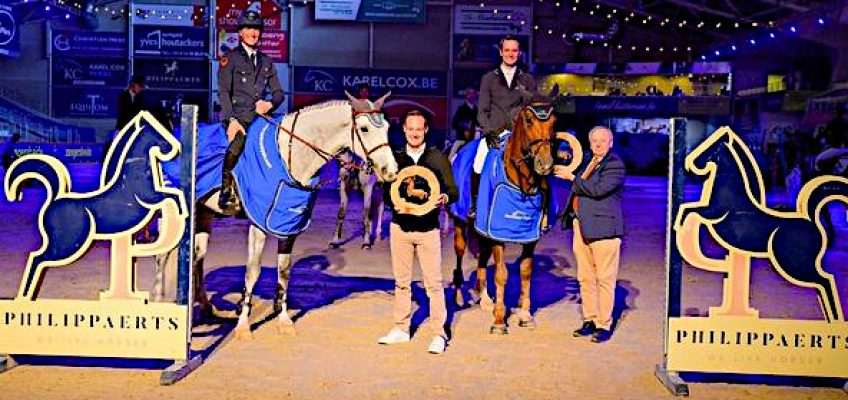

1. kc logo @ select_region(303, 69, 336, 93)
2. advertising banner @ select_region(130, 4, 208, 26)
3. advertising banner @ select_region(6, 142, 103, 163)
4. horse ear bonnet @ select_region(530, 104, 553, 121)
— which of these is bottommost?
advertising banner @ select_region(6, 142, 103, 163)

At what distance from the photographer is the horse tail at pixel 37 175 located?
648 centimetres

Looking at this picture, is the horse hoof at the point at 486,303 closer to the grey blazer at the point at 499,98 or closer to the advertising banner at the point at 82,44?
the grey blazer at the point at 499,98

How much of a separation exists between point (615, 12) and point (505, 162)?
34.5 m

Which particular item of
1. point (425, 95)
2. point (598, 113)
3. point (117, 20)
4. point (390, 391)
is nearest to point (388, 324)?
point (390, 391)

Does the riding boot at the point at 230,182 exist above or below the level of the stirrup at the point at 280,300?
above

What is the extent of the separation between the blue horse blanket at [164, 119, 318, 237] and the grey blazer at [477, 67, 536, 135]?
1734 millimetres

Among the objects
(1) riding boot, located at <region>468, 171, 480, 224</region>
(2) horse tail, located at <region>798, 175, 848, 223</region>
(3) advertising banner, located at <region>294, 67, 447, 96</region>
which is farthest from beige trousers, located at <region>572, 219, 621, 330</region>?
(3) advertising banner, located at <region>294, 67, 447, 96</region>

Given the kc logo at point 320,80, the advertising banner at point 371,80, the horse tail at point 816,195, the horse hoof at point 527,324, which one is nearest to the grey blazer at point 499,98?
the horse hoof at point 527,324

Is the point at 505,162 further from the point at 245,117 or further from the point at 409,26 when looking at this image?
the point at 409,26

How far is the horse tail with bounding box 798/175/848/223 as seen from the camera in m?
6.41

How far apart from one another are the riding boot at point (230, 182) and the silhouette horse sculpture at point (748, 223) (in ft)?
11.1

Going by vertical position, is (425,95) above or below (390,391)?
above

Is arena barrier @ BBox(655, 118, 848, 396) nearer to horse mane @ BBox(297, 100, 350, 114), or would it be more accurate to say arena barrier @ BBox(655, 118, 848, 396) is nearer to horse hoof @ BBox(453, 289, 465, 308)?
horse mane @ BBox(297, 100, 350, 114)

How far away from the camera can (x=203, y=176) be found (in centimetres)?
796
